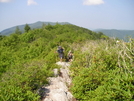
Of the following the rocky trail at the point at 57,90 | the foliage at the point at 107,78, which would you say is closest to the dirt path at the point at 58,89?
the rocky trail at the point at 57,90

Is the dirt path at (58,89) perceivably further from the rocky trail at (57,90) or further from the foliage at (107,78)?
the foliage at (107,78)

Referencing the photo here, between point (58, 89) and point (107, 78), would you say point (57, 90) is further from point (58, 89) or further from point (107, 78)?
point (107, 78)

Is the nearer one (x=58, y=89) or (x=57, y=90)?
(x=57, y=90)

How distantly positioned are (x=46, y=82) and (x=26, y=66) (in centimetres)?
158

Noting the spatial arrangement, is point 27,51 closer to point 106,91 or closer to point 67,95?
point 67,95

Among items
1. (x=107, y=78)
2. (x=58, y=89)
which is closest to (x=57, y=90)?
(x=58, y=89)

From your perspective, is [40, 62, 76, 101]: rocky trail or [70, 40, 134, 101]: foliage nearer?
[70, 40, 134, 101]: foliage

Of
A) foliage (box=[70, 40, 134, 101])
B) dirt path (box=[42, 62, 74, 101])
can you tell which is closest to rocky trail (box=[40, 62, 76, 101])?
dirt path (box=[42, 62, 74, 101])

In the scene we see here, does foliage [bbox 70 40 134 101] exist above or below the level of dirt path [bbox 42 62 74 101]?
above

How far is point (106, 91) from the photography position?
16.8 ft

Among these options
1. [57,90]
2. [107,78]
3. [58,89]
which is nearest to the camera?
[107,78]

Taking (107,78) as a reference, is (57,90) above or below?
below

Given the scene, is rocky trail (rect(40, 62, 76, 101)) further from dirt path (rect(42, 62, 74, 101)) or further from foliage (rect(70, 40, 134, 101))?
foliage (rect(70, 40, 134, 101))

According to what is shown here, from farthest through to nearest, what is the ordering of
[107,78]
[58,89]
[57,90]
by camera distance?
[58,89] < [57,90] < [107,78]
